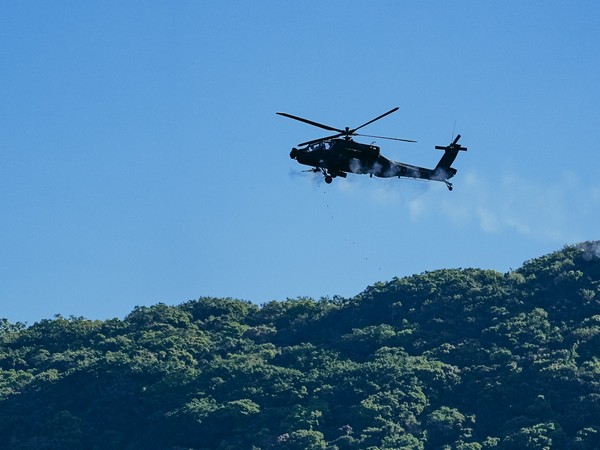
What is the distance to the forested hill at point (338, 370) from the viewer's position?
130 metres

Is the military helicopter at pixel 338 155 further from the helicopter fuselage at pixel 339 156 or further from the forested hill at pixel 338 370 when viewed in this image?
the forested hill at pixel 338 370

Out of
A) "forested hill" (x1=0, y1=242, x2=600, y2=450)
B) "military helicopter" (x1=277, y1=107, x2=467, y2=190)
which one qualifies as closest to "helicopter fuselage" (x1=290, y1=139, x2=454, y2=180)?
"military helicopter" (x1=277, y1=107, x2=467, y2=190)

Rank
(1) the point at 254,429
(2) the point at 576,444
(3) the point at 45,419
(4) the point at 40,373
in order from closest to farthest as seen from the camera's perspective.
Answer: (2) the point at 576,444, (1) the point at 254,429, (3) the point at 45,419, (4) the point at 40,373

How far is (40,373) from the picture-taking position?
505 ft

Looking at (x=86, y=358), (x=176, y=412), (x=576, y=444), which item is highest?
(x=86, y=358)

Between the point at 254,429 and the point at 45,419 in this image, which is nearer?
the point at 254,429

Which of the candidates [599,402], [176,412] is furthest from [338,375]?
[599,402]

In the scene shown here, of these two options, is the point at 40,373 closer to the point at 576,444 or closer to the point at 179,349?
the point at 179,349

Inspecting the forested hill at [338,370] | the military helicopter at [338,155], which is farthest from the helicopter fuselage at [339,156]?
the forested hill at [338,370]

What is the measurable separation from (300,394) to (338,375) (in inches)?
187

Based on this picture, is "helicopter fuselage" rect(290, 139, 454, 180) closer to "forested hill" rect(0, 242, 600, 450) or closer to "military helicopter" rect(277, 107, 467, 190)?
"military helicopter" rect(277, 107, 467, 190)

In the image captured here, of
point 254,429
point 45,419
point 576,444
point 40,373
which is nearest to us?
point 576,444

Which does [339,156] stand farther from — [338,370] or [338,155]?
[338,370]

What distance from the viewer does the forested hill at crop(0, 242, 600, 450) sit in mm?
130375
